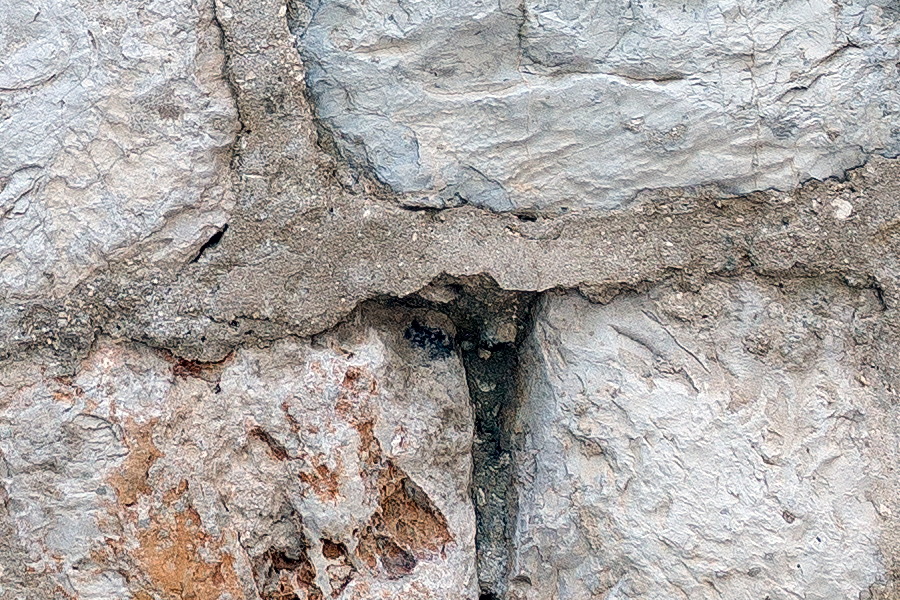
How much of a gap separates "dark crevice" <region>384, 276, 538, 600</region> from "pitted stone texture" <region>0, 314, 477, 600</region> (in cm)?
7

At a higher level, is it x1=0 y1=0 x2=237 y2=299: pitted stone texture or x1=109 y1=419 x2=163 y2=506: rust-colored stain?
x1=0 y1=0 x2=237 y2=299: pitted stone texture

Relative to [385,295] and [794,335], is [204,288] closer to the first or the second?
[385,295]

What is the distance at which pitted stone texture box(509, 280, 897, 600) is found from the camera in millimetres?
961

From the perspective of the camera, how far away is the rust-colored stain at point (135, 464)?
946mm

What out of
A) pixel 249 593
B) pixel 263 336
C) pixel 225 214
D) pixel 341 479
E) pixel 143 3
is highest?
pixel 143 3

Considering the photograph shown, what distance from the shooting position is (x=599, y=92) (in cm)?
90

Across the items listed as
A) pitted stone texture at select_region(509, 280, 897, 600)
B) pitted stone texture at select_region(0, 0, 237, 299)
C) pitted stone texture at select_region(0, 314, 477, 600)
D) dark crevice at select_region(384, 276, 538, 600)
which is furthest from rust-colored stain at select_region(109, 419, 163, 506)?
pitted stone texture at select_region(509, 280, 897, 600)

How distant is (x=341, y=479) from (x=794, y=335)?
0.48m

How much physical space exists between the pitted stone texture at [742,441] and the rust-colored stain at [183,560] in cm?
40

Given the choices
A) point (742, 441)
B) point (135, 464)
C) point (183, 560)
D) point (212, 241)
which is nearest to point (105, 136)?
point (212, 241)

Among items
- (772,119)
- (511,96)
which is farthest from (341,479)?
(772,119)

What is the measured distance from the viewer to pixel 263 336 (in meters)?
0.96

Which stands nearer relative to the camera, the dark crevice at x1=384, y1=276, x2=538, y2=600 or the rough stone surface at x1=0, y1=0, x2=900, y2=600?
the rough stone surface at x1=0, y1=0, x2=900, y2=600

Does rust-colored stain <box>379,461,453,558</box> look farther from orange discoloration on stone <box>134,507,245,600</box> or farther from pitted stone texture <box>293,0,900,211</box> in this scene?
pitted stone texture <box>293,0,900,211</box>
